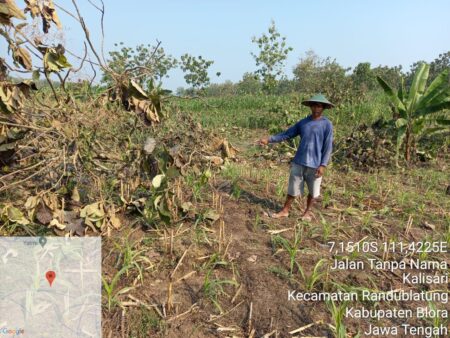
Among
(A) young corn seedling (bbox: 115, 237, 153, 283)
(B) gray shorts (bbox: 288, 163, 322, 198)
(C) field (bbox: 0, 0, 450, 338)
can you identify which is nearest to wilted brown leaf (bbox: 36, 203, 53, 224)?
(C) field (bbox: 0, 0, 450, 338)

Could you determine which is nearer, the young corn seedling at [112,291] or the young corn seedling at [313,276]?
the young corn seedling at [112,291]

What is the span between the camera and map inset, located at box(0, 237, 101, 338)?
236 cm

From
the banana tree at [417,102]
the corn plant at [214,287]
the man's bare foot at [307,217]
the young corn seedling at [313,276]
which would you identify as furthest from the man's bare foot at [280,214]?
the banana tree at [417,102]

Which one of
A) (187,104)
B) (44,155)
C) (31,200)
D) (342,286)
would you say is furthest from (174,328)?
(187,104)

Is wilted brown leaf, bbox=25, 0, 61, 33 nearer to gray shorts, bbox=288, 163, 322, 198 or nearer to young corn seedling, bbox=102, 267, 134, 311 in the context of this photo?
young corn seedling, bbox=102, 267, 134, 311

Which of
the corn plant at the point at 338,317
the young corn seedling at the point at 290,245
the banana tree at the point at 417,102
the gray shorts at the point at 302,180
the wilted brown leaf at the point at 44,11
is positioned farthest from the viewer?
the banana tree at the point at 417,102

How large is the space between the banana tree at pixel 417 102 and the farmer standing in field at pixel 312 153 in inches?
106

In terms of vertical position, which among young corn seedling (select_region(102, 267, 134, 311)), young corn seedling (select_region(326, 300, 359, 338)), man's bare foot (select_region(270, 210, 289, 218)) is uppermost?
man's bare foot (select_region(270, 210, 289, 218))

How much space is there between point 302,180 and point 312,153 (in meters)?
0.33

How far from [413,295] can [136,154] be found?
2.55m

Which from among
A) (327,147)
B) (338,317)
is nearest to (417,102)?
(327,147)

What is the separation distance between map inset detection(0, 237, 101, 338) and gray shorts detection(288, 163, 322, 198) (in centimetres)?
205

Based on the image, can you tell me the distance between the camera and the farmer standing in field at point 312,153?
150 inches

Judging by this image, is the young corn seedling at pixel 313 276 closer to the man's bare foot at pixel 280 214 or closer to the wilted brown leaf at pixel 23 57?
the man's bare foot at pixel 280 214
